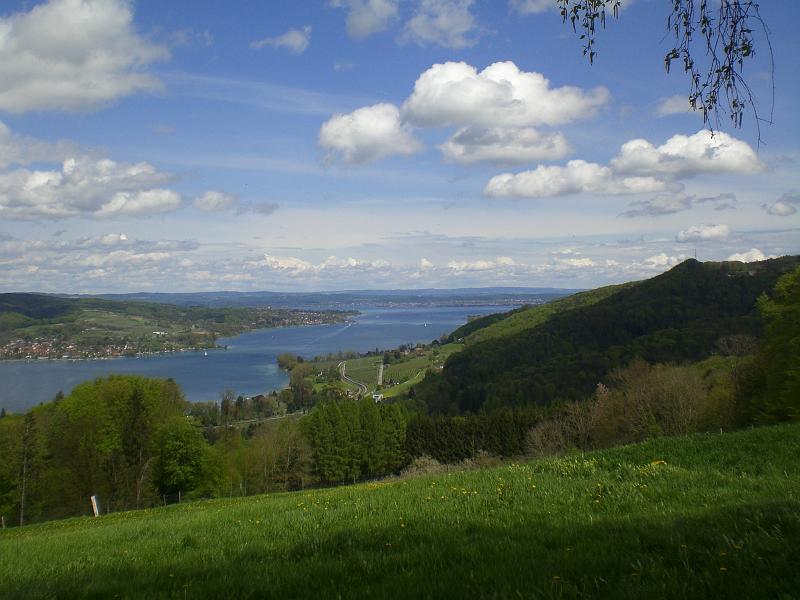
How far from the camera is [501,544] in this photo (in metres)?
5.64

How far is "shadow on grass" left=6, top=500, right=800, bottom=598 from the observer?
405cm

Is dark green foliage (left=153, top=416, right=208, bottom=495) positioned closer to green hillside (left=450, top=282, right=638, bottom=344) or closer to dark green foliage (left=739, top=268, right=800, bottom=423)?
dark green foliage (left=739, top=268, right=800, bottom=423)

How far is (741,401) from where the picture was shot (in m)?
→ 34.9

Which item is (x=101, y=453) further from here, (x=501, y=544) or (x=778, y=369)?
(x=778, y=369)

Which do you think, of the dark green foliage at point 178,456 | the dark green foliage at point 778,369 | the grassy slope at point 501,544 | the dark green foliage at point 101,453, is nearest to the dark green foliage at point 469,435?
the dark green foliage at point 778,369

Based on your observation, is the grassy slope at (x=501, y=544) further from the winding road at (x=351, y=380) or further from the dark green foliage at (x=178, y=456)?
the winding road at (x=351, y=380)

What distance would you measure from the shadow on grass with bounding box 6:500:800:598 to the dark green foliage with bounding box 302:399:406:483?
178 feet

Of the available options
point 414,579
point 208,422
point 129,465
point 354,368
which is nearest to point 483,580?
point 414,579

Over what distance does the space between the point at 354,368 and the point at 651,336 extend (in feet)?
270

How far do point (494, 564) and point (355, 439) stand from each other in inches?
2323

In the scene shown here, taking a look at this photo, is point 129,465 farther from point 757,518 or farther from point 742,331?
point 742,331

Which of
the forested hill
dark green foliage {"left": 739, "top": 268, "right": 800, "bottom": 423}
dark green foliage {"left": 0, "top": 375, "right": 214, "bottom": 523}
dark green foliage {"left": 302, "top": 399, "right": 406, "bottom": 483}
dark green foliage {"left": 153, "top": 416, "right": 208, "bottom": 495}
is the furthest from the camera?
the forested hill

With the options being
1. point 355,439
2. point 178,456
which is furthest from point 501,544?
point 355,439

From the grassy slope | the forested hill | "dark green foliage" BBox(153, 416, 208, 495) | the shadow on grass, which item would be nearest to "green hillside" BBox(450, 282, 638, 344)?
the forested hill
